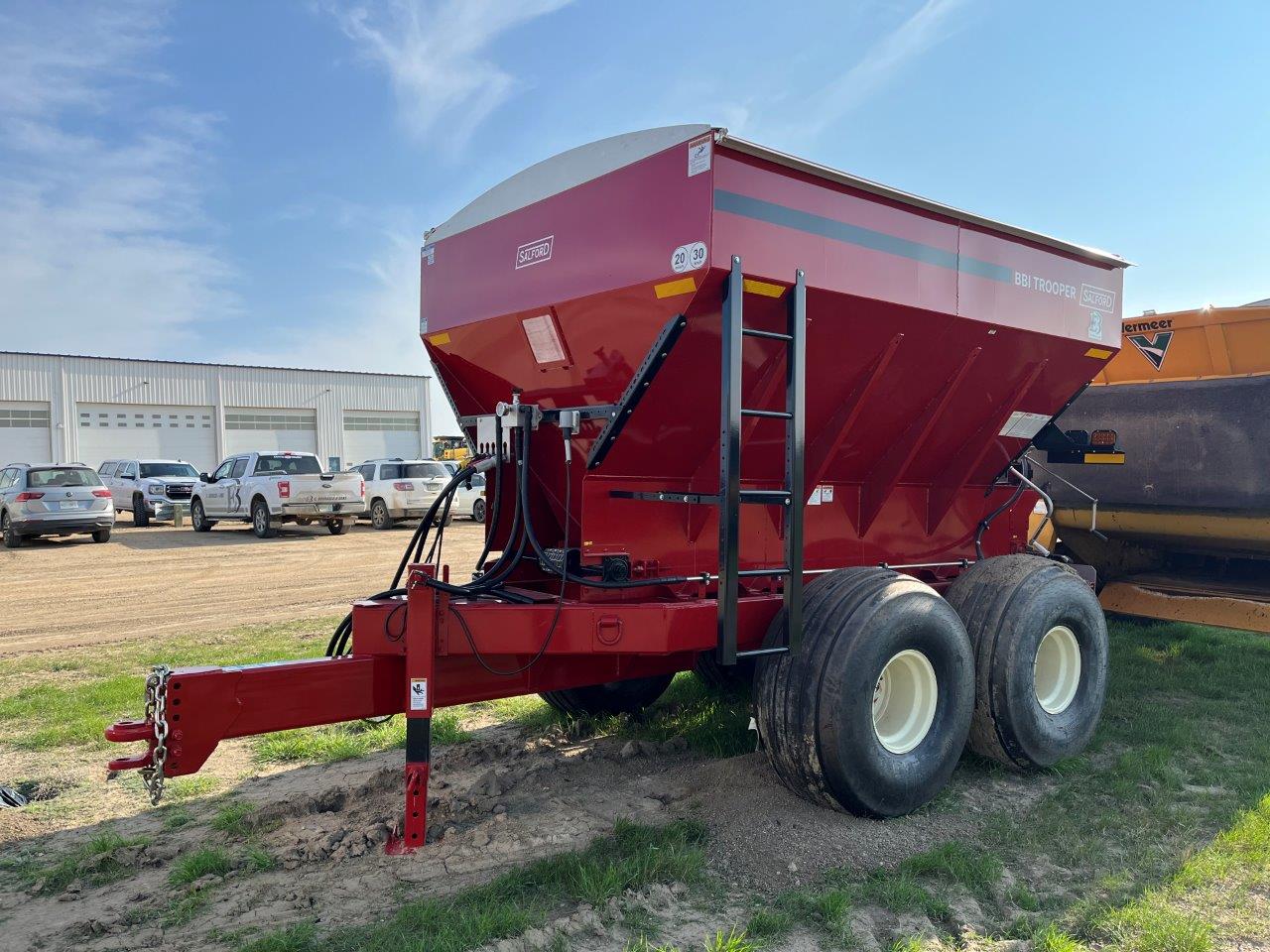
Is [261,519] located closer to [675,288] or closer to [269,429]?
[675,288]

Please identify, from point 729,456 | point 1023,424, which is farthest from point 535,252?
point 1023,424

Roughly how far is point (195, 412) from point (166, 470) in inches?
545

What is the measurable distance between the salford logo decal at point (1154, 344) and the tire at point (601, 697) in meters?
4.76

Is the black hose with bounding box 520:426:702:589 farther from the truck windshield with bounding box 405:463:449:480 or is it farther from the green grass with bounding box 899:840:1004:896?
the truck windshield with bounding box 405:463:449:480

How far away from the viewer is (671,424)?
4.39 m

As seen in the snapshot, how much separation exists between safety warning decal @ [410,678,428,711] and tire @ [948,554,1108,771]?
114 inches

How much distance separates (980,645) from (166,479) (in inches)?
883

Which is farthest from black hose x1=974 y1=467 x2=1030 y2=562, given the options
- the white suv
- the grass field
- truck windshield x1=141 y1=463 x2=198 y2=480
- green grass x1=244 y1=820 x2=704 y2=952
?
truck windshield x1=141 y1=463 x2=198 y2=480

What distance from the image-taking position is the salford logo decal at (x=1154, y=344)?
7316 mm

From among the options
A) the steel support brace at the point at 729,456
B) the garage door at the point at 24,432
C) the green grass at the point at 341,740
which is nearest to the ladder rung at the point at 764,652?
the steel support brace at the point at 729,456

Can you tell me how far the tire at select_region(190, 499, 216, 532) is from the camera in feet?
66.3

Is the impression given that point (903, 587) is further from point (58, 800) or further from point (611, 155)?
point (58, 800)

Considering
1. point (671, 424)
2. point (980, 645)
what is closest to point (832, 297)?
point (671, 424)

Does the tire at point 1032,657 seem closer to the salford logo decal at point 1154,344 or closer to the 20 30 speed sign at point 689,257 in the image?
the 20 30 speed sign at point 689,257
